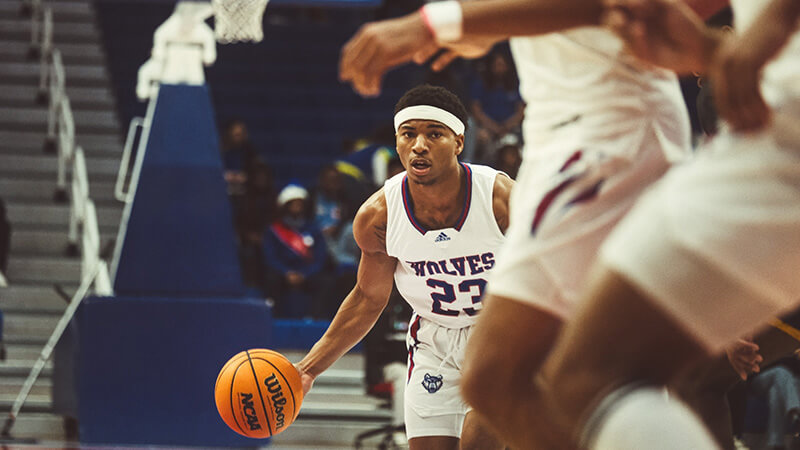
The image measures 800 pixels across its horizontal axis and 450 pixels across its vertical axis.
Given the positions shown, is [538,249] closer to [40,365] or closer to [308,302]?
[40,365]

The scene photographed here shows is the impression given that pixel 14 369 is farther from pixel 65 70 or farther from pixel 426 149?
pixel 426 149

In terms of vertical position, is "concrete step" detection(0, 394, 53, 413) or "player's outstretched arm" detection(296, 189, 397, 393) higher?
"player's outstretched arm" detection(296, 189, 397, 393)

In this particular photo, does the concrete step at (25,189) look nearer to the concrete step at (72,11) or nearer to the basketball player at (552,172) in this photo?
the concrete step at (72,11)

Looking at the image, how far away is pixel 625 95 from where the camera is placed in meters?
2.34

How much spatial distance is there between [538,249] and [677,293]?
19.5 inches

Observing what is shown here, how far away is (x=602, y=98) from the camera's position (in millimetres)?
2350

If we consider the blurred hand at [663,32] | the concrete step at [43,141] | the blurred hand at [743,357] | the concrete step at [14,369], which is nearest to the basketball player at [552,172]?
the blurred hand at [663,32]

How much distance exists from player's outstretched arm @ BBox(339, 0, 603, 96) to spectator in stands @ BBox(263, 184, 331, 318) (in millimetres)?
7926

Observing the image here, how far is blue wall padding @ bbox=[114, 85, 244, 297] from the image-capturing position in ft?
25.4

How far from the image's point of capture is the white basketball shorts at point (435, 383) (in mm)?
4051

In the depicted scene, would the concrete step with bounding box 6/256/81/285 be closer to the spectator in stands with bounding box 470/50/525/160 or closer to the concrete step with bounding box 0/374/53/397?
the concrete step with bounding box 0/374/53/397

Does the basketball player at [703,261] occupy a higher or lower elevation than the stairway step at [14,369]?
higher

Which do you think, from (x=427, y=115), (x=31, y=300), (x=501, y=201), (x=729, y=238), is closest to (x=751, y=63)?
(x=729, y=238)

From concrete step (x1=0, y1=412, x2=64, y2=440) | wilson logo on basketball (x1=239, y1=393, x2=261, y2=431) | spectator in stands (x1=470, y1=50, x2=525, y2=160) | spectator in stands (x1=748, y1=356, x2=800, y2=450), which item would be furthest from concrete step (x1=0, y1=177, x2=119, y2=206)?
wilson logo on basketball (x1=239, y1=393, x2=261, y2=431)
